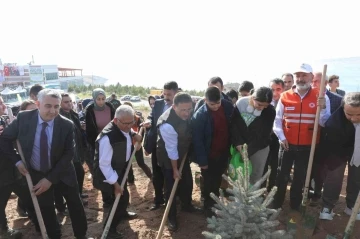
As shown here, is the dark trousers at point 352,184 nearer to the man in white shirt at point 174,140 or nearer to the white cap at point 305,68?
the white cap at point 305,68

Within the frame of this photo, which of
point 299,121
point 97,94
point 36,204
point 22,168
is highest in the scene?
point 97,94

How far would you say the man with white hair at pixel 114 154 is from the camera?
11.0 feet

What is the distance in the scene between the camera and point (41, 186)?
3.19m

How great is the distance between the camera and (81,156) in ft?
16.4

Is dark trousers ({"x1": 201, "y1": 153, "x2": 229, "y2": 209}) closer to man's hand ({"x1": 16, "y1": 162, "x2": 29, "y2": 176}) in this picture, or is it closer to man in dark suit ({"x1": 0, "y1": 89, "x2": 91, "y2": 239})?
man in dark suit ({"x1": 0, "y1": 89, "x2": 91, "y2": 239})

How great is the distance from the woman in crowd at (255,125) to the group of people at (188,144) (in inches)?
0.6

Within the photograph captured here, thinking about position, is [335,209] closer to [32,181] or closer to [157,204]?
[157,204]

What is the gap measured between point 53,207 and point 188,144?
1955 mm

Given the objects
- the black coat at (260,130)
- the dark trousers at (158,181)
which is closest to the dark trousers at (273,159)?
the black coat at (260,130)

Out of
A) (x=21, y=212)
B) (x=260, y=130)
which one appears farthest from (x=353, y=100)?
(x=21, y=212)

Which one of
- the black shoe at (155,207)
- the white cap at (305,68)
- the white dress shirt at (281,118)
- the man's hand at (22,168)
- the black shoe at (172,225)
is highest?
the white cap at (305,68)

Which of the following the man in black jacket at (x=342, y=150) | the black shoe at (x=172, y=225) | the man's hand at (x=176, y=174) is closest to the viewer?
the man in black jacket at (x=342, y=150)

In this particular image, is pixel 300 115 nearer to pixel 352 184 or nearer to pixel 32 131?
pixel 352 184

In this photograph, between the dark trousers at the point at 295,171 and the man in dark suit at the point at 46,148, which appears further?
the dark trousers at the point at 295,171
